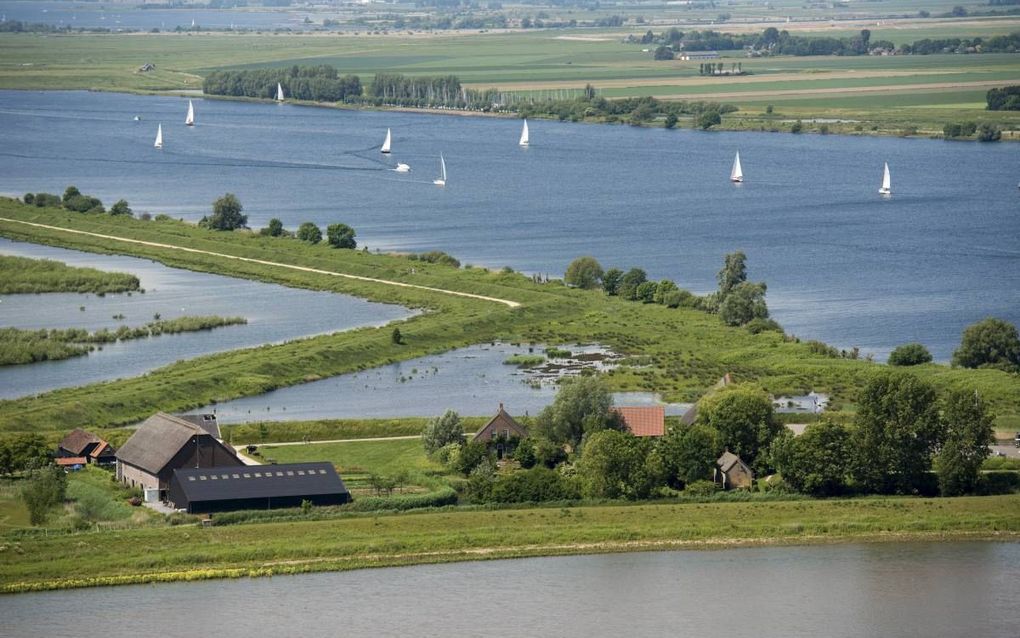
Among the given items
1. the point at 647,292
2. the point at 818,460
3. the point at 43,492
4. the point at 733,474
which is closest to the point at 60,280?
the point at 647,292

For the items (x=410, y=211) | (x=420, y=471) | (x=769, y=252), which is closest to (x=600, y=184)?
(x=410, y=211)

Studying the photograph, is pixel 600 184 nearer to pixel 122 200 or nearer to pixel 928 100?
pixel 122 200

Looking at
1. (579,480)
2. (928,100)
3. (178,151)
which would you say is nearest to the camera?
(579,480)

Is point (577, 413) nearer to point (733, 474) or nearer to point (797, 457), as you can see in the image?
point (733, 474)

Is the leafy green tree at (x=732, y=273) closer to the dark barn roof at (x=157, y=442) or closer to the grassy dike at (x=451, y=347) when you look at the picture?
the grassy dike at (x=451, y=347)

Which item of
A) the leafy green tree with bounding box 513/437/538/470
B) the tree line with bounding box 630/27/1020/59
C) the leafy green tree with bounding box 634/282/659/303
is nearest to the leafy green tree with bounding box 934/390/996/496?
the leafy green tree with bounding box 513/437/538/470

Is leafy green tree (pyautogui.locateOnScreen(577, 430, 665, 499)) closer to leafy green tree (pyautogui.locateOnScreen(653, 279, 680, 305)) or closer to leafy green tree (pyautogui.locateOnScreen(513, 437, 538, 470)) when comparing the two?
leafy green tree (pyautogui.locateOnScreen(513, 437, 538, 470))
